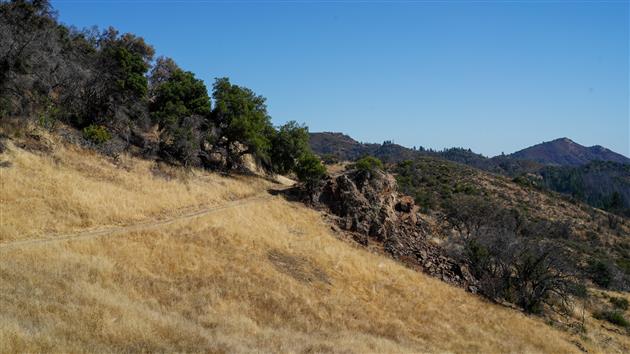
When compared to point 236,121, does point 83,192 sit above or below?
below

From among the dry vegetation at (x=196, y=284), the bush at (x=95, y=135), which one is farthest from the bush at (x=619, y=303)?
the bush at (x=95, y=135)

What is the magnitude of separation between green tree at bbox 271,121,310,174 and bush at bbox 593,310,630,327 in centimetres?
2815

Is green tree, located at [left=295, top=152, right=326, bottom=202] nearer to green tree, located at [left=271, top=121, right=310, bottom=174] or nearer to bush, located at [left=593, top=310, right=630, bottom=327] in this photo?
green tree, located at [left=271, top=121, right=310, bottom=174]

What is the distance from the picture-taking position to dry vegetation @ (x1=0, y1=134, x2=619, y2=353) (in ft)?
34.6

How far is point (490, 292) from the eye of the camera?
2992 centimetres

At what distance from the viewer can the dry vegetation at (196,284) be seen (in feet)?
34.6

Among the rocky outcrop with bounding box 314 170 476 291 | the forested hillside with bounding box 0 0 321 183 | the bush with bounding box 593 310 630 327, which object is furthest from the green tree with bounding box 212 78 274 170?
the bush with bounding box 593 310 630 327

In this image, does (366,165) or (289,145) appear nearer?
(366,165)

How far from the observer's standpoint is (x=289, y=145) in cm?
4469

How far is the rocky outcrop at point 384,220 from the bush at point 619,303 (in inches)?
654

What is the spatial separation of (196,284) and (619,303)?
125 feet

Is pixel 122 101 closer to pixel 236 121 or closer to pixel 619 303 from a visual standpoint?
pixel 236 121

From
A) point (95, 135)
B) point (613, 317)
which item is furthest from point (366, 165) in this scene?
point (613, 317)

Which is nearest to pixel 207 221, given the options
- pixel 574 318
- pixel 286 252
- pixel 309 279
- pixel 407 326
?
pixel 286 252
